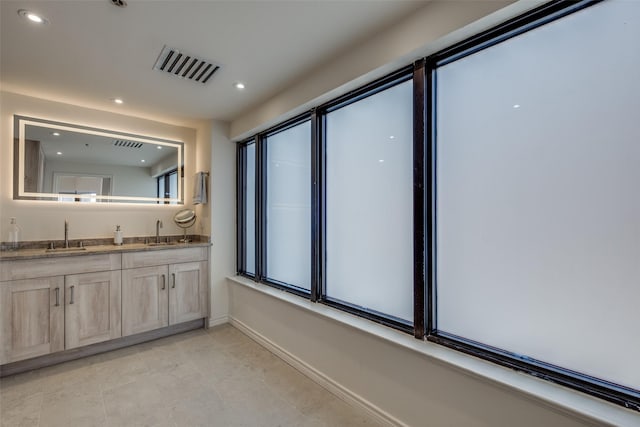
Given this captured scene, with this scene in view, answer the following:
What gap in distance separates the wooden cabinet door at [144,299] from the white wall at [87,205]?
689 millimetres

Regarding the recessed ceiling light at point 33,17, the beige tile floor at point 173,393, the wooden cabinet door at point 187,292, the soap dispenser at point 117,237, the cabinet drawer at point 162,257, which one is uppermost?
the recessed ceiling light at point 33,17

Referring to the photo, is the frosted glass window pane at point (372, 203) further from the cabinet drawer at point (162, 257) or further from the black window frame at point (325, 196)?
the cabinet drawer at point (162, 257)

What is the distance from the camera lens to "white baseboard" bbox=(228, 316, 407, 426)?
5.88ft

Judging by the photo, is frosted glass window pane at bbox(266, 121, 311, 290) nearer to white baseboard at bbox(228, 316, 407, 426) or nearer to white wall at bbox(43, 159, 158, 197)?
white baseboard at bbox(228, 316, 407, 426)

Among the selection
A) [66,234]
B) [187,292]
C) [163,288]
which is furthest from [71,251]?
[187,292]

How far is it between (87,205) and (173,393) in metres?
2.27

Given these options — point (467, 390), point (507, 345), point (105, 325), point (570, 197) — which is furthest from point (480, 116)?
point (105, 325)

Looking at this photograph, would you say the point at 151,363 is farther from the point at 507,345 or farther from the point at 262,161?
the point at 507,345

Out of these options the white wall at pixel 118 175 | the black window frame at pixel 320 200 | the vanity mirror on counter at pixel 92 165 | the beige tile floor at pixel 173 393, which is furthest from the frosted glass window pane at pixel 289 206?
the white wall at pixel 118 175

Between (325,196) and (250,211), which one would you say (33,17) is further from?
(250,211)

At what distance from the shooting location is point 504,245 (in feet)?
4.83

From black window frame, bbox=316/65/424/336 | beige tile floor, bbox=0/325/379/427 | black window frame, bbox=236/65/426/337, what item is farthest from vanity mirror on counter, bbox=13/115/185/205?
black window frame, bbox=316/65/424/336

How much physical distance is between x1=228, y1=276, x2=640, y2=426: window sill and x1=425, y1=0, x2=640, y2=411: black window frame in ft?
0.10

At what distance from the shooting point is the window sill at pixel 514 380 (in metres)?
Result: 1.08
